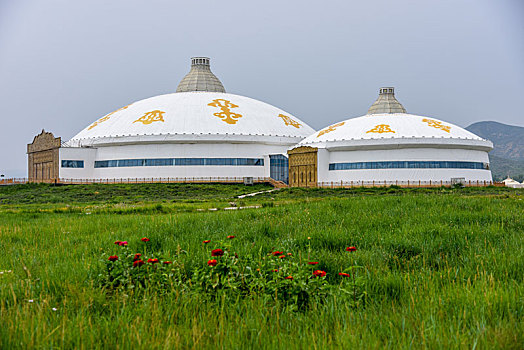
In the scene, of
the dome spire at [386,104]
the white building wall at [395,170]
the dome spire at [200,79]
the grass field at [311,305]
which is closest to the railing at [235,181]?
the white building wall at [395,170]

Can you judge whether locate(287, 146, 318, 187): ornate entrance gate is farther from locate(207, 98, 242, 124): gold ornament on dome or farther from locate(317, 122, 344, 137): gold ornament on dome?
locate(207, 98, 242, 124): gold ornament on dome

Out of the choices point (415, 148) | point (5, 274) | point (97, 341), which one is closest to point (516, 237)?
point (97, 341)

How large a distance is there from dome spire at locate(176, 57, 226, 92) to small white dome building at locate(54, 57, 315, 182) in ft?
23.9

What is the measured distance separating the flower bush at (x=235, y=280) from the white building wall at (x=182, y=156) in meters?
55.6

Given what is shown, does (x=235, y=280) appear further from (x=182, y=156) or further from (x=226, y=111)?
(x=226, y=111)

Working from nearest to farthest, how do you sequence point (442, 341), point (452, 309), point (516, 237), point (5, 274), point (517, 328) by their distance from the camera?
point (442, 341), point (517, 328), point (452, 309), point (5, 274), point (516, 237)

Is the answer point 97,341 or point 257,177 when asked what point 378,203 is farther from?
point 257,177

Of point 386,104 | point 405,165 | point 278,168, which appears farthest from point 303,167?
point 386,104

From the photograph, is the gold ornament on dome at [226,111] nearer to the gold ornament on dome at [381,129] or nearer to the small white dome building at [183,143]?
the small white dome building at [183,143]

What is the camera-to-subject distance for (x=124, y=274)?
6281 millimetres

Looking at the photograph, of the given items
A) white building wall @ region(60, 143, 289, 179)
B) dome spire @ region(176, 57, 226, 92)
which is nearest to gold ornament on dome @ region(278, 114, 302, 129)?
white building wall @ region(60, 143, 289, 179)

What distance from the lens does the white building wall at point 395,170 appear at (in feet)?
178

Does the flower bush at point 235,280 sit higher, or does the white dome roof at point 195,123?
the white dome roof at point 195,123

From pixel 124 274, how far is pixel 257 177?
5736 cm
